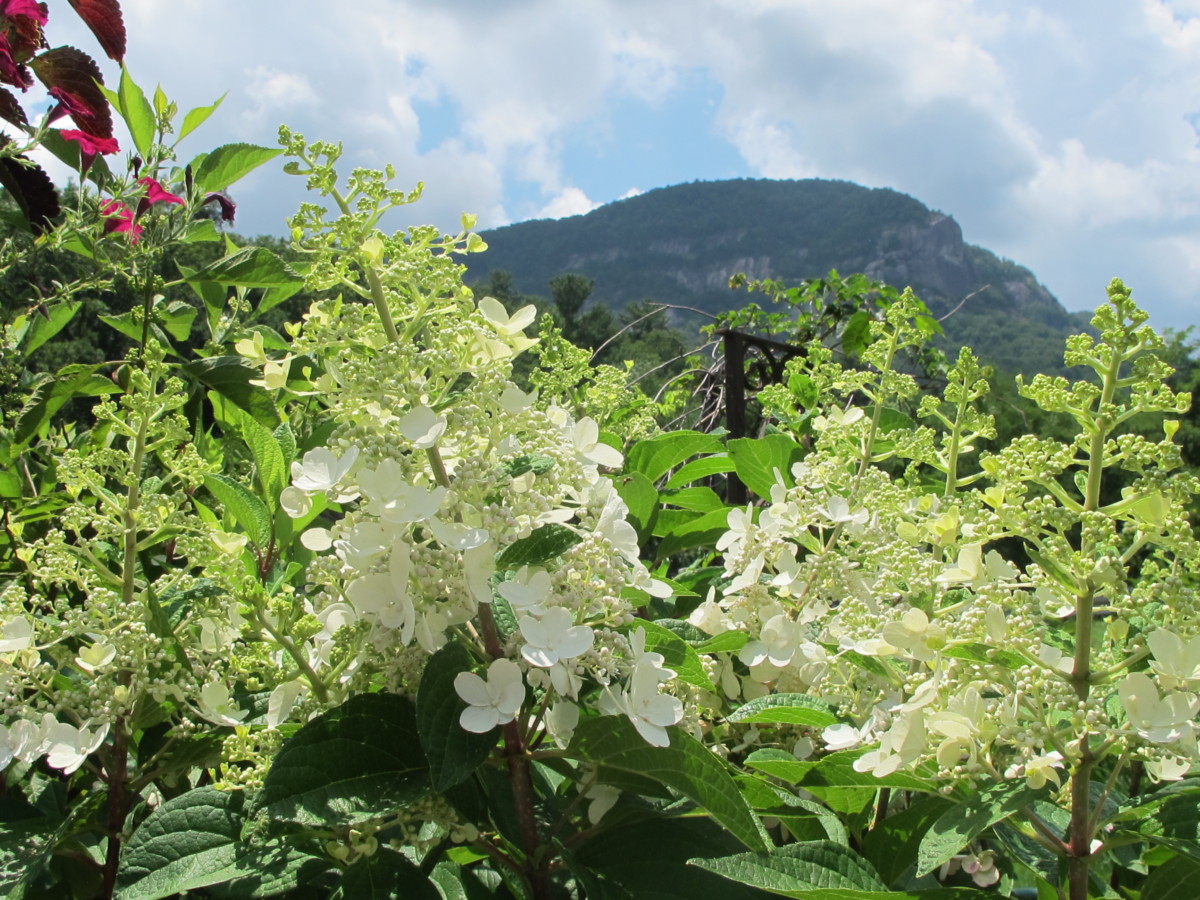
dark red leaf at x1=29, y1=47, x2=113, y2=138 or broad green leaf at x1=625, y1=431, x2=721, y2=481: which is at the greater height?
dark red leaf at x1=29, y1=47, x2=113, y2=138

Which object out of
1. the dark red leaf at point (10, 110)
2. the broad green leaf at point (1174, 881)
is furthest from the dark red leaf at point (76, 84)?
the broad green leaf at point (1174, 881)

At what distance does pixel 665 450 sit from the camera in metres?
2.46

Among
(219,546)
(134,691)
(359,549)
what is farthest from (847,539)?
(134,691)

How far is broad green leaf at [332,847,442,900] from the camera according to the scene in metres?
1.10

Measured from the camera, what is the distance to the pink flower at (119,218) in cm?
187

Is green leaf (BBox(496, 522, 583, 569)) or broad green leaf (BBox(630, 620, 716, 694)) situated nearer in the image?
green leaf (BBox(496, 522, 583, 569))

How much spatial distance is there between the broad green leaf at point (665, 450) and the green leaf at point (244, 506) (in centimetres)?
108

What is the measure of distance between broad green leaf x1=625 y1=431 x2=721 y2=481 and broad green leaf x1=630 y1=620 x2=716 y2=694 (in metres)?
1.18

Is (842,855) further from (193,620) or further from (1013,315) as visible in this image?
(1013,315)

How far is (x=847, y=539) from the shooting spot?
160cm

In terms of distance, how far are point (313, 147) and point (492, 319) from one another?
1.07 feet

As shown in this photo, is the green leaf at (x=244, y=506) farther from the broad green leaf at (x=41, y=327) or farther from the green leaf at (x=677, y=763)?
the broad green leaf at (x=41, y=327)

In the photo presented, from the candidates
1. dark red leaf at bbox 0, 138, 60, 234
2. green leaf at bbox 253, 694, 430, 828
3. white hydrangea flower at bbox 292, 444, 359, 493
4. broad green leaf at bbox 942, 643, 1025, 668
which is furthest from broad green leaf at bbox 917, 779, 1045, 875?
dark red leaf at bbox 0, 138, 60, 234

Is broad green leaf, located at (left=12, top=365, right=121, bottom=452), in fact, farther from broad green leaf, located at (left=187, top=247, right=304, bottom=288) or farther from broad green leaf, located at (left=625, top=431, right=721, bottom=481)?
broad green leaf, located at (left=625, top=431, right=721, bottom=481)
